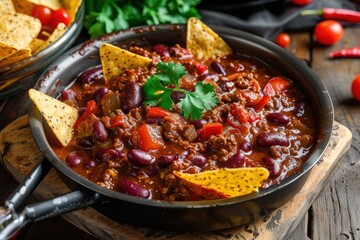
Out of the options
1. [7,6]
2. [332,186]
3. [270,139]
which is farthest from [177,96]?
[7,6]

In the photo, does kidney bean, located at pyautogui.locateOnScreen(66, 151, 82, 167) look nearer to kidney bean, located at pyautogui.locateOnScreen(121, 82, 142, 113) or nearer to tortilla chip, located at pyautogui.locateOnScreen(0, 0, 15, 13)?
kidney bean, located at pyautogui.locateOnScreen(121, 82, 142, 113)

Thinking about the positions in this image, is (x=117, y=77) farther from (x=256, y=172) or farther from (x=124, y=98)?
(x=256, y=172)

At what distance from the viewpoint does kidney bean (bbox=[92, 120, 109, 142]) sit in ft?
14.4

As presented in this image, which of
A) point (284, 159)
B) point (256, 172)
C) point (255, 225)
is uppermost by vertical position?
point (256, 172)

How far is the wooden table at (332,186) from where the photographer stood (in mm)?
4602

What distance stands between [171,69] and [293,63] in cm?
110

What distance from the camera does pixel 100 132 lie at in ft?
14.4

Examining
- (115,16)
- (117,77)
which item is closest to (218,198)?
(117,77)

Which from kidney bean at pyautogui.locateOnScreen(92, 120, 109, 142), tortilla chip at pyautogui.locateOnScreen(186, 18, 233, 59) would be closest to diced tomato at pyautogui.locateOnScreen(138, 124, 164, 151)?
kidney bean at pyautogui.locateOnScreen(92, 120, 109, 142)

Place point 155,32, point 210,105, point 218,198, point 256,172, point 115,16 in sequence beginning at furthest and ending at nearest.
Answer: point 115,16
point 155,32
point 210,105
point 218,198
point 256,172

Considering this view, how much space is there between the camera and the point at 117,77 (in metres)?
5.11

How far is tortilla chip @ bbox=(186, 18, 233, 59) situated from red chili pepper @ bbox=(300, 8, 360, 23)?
1.80m

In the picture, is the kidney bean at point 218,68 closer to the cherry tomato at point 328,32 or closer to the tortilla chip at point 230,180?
the tortilla chip at point 230,180

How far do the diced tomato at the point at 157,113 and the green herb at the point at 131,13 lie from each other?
6.28 ft
